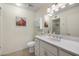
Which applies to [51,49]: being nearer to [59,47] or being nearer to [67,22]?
[59,47]

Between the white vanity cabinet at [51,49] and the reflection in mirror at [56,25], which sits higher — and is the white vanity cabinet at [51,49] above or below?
below

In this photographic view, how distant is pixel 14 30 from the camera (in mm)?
1338

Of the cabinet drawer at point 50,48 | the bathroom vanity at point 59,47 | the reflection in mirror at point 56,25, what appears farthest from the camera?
the reflection in mirror at point 56,25

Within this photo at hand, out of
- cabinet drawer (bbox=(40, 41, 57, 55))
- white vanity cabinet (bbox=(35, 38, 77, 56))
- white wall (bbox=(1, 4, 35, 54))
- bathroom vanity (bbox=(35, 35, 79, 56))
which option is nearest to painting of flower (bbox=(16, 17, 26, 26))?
white wall (bbox=(1, 4, 35, 54))

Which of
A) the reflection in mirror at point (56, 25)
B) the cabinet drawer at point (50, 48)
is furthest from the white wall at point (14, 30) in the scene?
the reflection in mirror at point (56, 25)

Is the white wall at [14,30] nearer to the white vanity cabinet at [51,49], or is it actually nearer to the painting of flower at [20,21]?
the painting of flower at [20,21]

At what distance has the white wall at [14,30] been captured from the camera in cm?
A: 127

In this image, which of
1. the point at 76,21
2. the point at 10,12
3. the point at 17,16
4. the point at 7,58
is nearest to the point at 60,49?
the point at 76,21

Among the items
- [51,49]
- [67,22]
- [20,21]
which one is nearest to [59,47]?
[51,49]

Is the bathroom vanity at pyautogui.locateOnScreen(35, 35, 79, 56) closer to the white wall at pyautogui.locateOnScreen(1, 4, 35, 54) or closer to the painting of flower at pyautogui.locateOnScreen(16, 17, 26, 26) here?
the white wall at pyautogui.locateOnScreen(1, 4, 35, 54)

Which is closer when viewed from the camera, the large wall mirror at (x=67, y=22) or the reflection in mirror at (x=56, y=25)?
the large wall mirror at (x=67, y=22)

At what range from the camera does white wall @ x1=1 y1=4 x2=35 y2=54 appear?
1.27 meters

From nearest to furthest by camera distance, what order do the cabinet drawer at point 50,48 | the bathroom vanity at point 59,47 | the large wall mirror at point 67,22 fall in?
the bathroom vanity at point 59,47 < the cabinet drawer at point 50,48 < the large wall mirror at point 67,22

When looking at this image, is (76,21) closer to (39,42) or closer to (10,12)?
(39,42)
